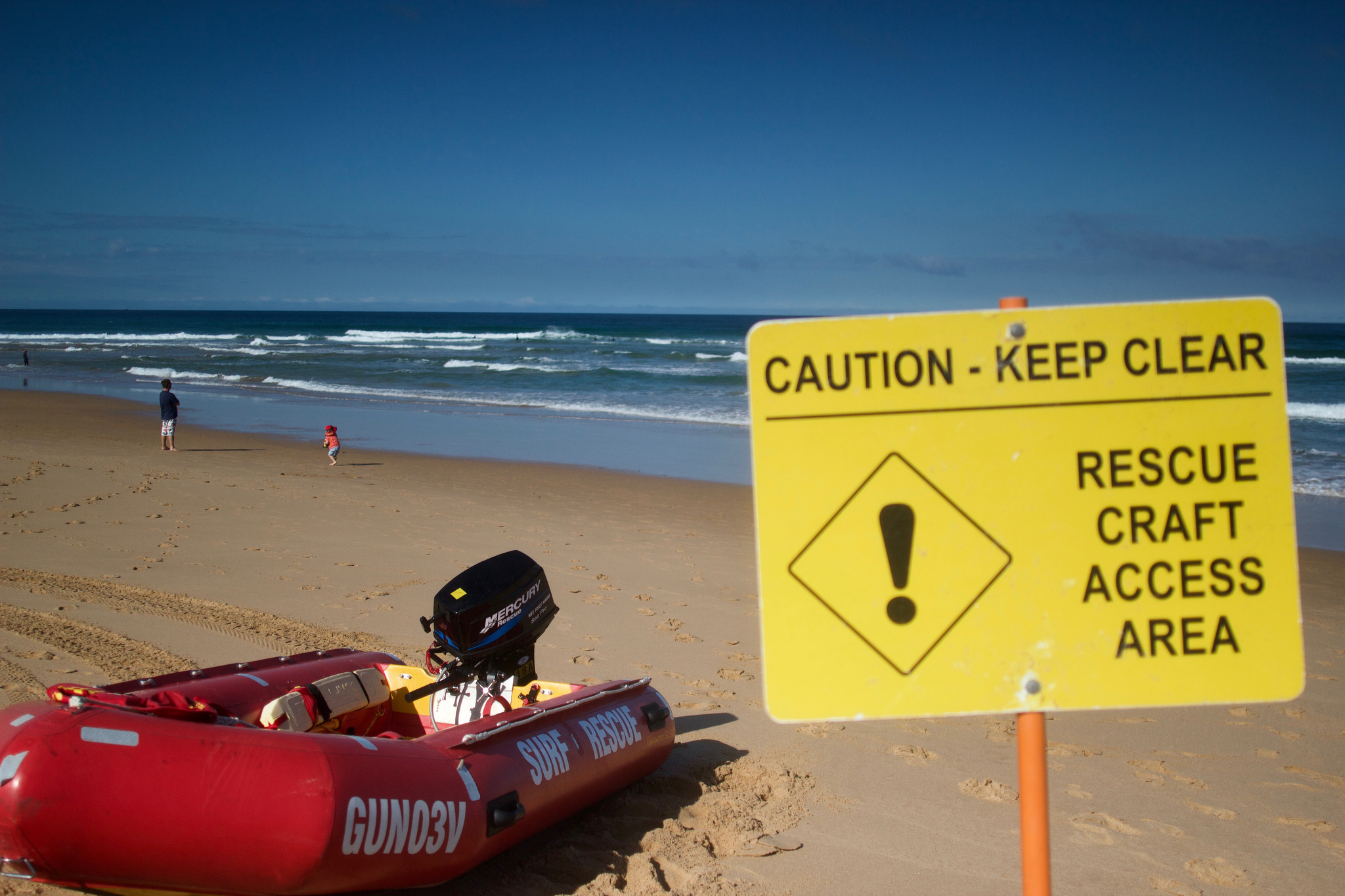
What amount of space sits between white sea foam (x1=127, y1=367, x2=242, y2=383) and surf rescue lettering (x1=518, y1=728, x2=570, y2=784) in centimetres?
2909

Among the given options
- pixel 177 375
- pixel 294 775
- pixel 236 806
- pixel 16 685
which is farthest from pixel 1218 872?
pixel 177 375

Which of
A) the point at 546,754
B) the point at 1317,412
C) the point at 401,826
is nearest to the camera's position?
the point at 401,826

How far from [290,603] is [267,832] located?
4.11 metres

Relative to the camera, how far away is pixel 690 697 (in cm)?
503

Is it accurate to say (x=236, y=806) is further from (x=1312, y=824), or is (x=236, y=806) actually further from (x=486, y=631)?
(x=1312, y=824)

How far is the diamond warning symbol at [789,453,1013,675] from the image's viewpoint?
1.36 metres

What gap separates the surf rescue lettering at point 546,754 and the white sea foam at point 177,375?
95.5ft

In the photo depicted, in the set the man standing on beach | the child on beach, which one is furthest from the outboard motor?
the man standing on beach

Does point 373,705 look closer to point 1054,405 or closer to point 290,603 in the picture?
point 290,603

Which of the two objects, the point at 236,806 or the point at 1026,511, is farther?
the point at 236,806

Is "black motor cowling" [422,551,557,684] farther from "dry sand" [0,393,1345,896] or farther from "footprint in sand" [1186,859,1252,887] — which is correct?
"footprint in sand" [1186,859,1252,887]

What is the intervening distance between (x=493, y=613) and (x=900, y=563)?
111 inches

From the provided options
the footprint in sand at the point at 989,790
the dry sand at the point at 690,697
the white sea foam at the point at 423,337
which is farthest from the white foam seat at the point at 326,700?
the white sea foam at the point at 423,337

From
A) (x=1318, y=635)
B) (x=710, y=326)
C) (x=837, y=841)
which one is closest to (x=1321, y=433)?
(x=1318, y=635)
